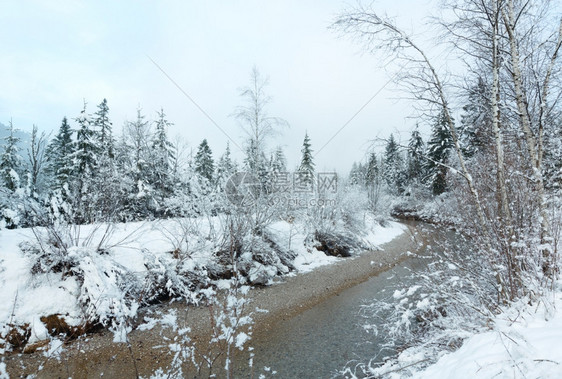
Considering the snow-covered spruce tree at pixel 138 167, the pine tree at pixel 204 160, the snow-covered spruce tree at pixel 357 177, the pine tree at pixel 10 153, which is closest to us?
the snow-covered spruce tree at pixel 138 167

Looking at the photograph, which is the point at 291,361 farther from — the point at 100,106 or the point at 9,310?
the point at 100,106

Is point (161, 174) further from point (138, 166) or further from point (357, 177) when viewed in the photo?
point (357, 177)

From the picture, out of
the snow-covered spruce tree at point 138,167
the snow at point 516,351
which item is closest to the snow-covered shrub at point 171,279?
the snow at point 516,351

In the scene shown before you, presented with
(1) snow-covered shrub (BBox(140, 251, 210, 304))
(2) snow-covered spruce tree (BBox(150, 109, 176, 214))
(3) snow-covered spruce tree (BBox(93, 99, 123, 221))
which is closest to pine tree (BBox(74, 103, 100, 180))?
(3) snow-covered spruce tree (BBox(93, 99, 123, 221))

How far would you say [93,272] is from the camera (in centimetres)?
511

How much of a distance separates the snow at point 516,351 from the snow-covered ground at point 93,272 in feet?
12.4

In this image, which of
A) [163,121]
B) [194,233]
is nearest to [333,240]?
[194,233]

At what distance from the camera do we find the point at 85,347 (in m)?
4.50

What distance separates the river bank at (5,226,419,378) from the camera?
4.02m

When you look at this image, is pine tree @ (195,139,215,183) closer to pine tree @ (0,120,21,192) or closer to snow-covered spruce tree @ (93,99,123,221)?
snow-covered spruce tree @ (93,99,123,221)

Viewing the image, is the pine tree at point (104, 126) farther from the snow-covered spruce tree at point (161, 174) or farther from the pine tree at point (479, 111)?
the pine tree at point (479, 111)

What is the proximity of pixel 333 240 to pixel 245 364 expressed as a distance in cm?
815

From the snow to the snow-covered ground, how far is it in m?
3.77

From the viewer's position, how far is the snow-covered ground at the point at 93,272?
4.62 m
